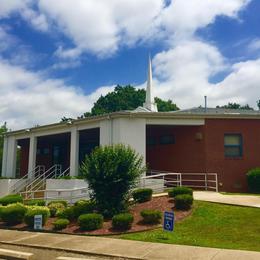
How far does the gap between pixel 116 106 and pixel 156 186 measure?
42.7 m

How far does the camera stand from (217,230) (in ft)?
41.9

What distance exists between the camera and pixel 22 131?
2944cm

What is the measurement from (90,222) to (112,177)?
7.81ft

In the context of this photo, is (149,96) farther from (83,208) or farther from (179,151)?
(83,208)

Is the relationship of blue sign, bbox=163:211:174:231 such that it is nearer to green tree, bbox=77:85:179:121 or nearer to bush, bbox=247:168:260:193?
bush, bbox=247:168:260:193

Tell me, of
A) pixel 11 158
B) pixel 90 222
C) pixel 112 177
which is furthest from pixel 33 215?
pixel 11 158

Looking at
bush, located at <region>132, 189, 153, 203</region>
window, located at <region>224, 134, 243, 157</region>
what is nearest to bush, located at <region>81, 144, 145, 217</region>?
bush, located at <region>132, 189, 153, 203</region>

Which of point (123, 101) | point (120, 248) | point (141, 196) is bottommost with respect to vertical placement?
point (120, 248)

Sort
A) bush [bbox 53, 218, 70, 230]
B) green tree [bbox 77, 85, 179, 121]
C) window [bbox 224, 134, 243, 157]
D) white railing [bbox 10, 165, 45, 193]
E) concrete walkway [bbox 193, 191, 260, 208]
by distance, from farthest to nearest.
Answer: green tree [bbox 77, 85, 179, 121] → white railing [bbox 10, 165, 45, 193] → window [bbox 224, 134, 243, 157] → concrete walkway [bbox 193, 191, 260, 208] → bush [bbox 53, 218, 70, 230]

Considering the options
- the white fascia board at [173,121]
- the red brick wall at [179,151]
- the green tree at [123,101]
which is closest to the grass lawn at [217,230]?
the red brick wall at [179,151]

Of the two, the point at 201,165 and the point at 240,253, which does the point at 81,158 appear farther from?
the point at 240,253

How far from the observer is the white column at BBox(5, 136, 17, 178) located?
3050 cm

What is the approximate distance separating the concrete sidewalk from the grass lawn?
0.71 m

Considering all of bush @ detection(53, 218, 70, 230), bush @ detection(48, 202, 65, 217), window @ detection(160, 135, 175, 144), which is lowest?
bush @ detection(53, 218, 70, 230)
